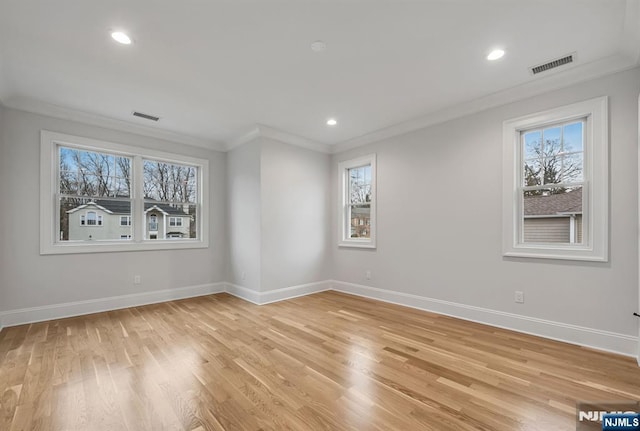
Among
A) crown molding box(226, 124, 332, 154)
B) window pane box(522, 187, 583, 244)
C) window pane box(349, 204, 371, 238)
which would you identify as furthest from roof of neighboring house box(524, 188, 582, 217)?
crown molding box(226, 124, 332, 154)

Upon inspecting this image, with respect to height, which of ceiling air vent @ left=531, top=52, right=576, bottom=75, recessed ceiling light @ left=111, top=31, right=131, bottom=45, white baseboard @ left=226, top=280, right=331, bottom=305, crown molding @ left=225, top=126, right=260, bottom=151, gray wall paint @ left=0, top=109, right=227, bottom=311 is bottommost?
white baseboard @ left=226, top=280, right=331, bottom=305

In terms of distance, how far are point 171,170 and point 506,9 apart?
485cm

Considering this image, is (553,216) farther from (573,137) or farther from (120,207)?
(120,207)

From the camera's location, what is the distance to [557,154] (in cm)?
308

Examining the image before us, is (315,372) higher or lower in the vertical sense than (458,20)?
lower

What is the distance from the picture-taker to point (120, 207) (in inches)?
168

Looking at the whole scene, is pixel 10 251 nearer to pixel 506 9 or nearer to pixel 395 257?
pixel 395 257

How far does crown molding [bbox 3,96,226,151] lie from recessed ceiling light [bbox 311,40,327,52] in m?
3.22

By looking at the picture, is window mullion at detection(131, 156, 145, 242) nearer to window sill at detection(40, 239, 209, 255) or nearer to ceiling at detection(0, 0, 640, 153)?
window sill at detection(40, 239, 209, 255)

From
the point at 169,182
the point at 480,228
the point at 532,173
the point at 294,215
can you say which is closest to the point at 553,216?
the point at 532,173

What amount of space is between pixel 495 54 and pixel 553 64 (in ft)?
2.26

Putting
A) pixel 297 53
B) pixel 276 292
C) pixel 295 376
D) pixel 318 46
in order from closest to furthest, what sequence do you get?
1. pixel 295 376
2. pixel 318 46
3. pixel 297 53
4. pixel 276 292

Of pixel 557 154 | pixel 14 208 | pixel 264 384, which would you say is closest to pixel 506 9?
pixel 557 154

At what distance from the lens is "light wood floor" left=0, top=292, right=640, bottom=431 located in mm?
1742
